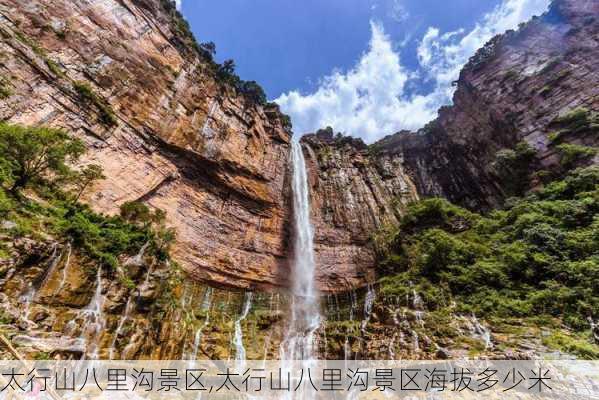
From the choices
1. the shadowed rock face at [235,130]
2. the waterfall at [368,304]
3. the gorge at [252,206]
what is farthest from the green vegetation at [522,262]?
the shadowed rock face at [235,130]

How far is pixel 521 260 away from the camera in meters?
14.5

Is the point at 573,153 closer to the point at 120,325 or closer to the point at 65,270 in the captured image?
the point at 120,325

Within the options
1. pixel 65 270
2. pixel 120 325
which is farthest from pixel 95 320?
pixel 65 270

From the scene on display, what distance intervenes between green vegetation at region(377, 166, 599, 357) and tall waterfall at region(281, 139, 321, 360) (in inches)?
223

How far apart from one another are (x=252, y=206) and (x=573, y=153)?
73.3 ft

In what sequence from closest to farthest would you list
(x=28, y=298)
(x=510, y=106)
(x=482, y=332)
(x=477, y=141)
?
(x=28, y=298)
(x=482, y=332)
(x=510, y=106)
(x=477, y=141)

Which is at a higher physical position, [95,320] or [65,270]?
[65,270]

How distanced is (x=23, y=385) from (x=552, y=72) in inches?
1402

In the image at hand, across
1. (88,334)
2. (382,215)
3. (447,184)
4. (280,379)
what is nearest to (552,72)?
(447,184)

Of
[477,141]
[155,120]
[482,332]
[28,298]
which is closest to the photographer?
[28,298]

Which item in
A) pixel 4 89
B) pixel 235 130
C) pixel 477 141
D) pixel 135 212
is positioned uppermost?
pixel 477 141

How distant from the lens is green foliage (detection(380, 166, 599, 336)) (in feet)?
39.7

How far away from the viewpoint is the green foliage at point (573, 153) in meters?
19.2

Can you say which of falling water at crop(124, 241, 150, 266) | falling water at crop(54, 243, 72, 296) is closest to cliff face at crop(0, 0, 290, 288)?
falling water at crop(124, 241, 150, 266)
